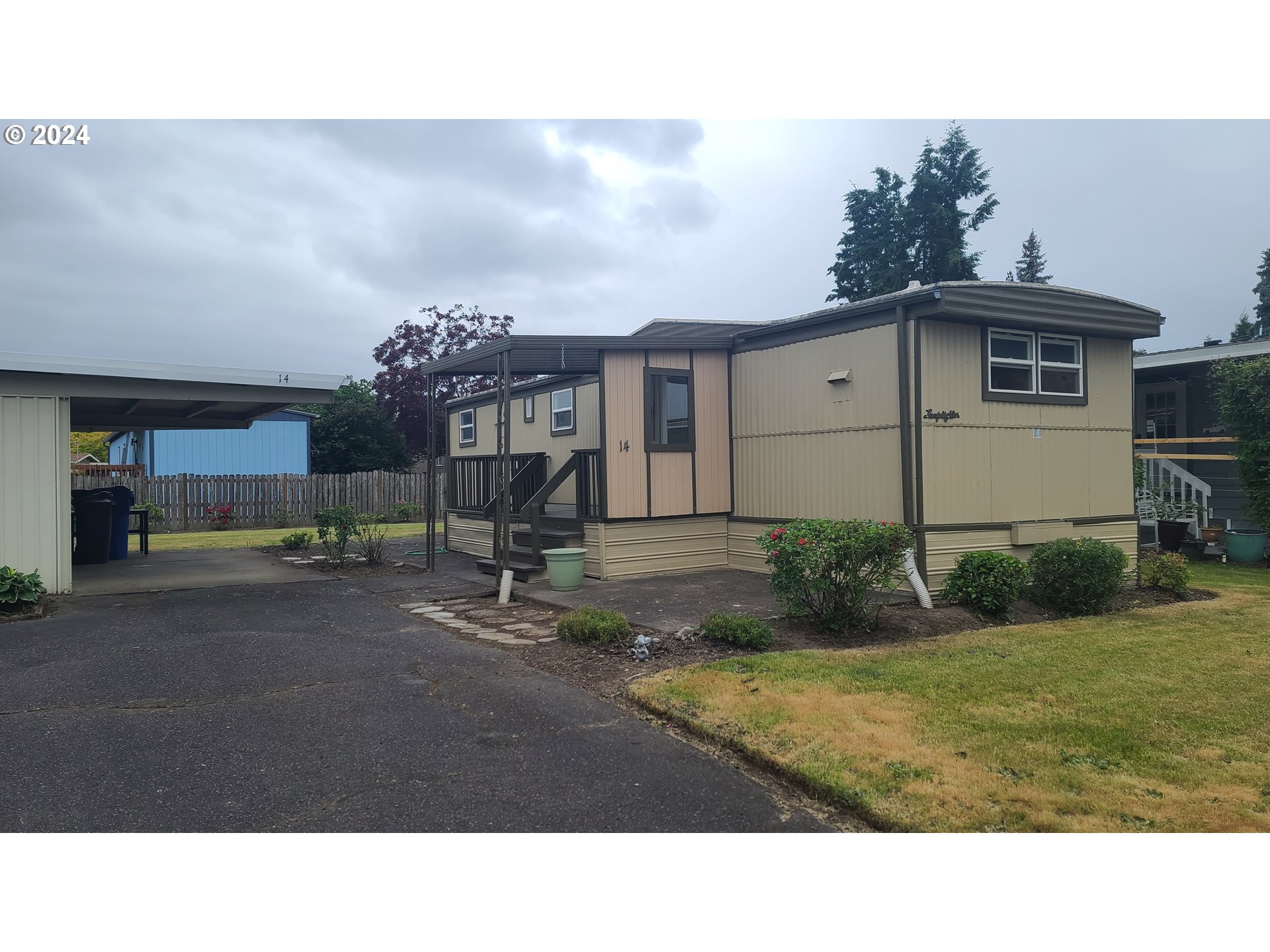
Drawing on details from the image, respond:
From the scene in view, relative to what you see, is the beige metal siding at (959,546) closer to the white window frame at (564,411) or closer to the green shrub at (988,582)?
the green shrub at (988,582)

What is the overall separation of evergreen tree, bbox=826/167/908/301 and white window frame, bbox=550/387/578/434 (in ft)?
65.1

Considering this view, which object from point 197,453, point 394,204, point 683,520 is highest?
point 394,204

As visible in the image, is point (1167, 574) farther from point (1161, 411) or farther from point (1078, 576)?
point (1161, 411)

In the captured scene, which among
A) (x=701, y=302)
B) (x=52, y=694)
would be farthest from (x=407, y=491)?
(x=52, y=694)

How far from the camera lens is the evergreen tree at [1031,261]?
143 ft

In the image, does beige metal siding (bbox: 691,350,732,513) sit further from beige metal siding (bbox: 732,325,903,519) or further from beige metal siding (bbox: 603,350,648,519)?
beige metal siding (bbox: 603,350,648,519)

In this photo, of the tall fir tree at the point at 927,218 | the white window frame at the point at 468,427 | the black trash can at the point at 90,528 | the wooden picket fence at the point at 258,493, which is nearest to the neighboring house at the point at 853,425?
the white window frame at the point at 468,427

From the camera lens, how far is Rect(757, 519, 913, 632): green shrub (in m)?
6.11

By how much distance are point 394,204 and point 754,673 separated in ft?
58.3

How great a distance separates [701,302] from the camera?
31109 millimetres

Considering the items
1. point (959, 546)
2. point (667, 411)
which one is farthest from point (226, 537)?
point (959, 546)

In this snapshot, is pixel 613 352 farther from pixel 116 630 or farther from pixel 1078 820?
pixel 1078 820

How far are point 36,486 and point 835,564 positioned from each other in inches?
345

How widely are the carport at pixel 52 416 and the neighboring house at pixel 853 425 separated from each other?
315 cm
